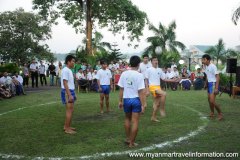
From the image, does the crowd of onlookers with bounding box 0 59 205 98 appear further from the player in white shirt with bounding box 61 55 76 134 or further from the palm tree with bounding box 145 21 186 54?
the palm tree with bounding box 145 21 186 54

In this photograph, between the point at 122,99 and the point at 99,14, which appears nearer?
the point at 122,99

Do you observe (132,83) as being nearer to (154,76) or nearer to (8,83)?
(154,76)

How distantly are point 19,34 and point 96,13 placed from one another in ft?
59.7

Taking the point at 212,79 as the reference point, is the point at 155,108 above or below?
below

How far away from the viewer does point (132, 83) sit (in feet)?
21.3

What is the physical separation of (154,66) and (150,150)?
13.2 feet

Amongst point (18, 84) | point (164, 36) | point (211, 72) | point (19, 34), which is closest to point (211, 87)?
point (211, 72)

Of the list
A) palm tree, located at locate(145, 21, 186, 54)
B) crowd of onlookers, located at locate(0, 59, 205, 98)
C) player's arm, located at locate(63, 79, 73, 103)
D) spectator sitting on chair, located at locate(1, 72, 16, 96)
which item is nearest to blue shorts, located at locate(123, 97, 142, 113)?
player's arm, located at locate(63, 79, 73, 103)

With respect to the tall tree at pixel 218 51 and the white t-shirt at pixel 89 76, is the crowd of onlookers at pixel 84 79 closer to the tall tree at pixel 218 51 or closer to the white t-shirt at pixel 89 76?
the white t-shirt at pixel 89 76

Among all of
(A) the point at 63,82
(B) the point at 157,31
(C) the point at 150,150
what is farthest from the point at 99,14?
(C) the point at 150,150

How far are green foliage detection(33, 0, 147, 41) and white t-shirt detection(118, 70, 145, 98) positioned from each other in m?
22.1

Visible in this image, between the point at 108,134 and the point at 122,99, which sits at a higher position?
the point at 122,99

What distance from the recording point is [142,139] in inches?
284

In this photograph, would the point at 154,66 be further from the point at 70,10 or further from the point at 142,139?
the point at 70,10
